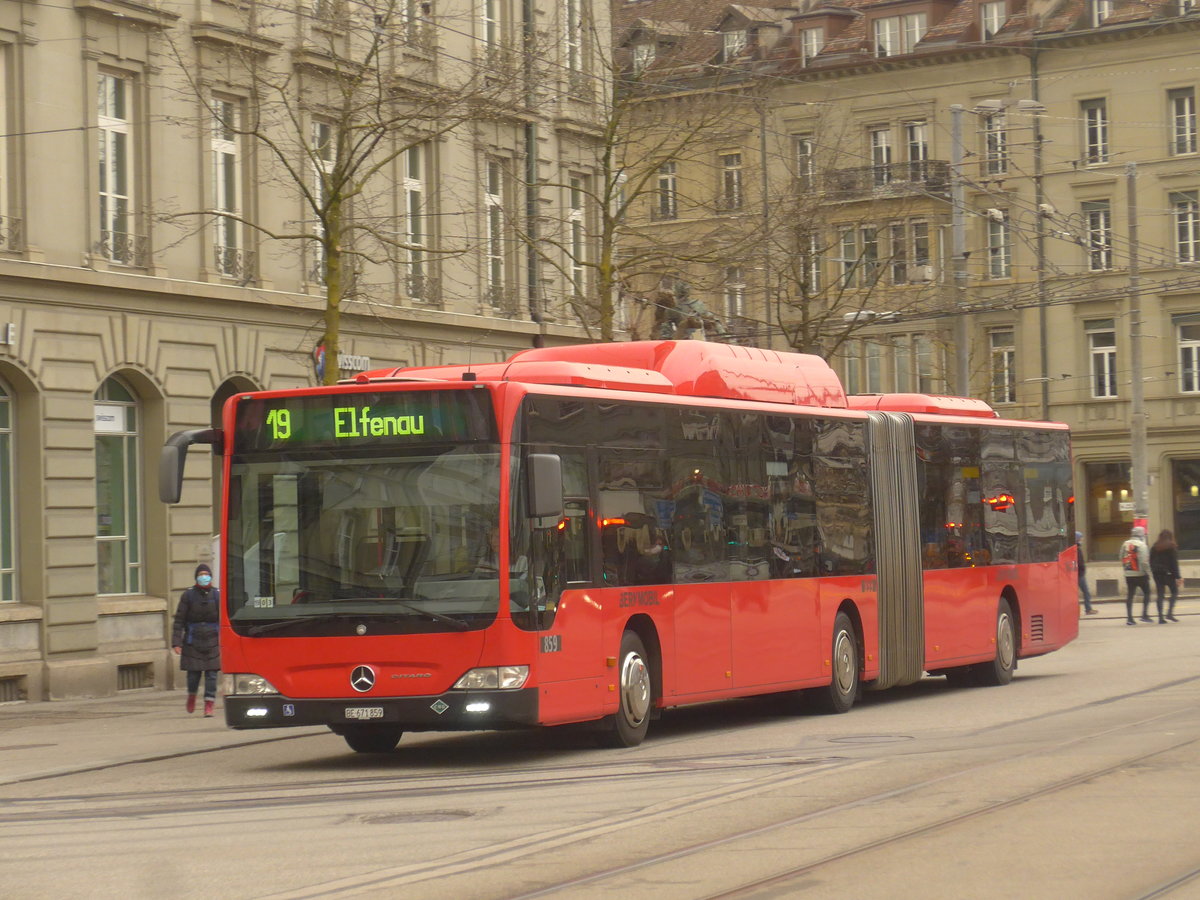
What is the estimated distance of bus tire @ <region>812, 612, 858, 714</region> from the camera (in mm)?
19953

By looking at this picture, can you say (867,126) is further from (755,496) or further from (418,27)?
(755,496)

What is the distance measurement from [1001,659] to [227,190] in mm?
12429

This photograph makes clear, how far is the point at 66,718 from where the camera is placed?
2270cm

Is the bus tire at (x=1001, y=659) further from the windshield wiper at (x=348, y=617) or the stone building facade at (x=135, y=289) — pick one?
the windshield wiper at (x=348, y=617)

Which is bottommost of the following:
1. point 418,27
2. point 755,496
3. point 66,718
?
point 66,718

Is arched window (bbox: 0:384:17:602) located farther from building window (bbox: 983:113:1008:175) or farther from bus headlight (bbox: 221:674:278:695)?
building window (bbox: 983:113:1008:175)

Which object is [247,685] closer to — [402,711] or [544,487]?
[402,711]

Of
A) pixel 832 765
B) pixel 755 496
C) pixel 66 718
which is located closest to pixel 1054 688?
pixel 755 496

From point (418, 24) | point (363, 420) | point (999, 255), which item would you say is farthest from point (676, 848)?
point (999, 255)

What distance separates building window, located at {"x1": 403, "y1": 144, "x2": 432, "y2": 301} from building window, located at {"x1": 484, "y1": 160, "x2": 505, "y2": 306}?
3.34 feet

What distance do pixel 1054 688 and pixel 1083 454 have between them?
3898cm

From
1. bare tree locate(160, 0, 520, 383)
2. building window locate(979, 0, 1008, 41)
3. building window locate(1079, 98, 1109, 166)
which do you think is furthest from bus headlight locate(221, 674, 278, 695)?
building window locate(979, 0, 1008, 41)

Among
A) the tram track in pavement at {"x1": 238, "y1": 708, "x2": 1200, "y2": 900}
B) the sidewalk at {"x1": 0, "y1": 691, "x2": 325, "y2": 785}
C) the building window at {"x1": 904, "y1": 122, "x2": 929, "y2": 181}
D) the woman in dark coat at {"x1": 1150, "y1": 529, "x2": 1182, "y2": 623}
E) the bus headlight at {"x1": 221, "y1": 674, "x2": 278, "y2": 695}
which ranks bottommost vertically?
the sidewalk at {"x1": 0, "y1": 691, "x2": 325, "y2": 785}

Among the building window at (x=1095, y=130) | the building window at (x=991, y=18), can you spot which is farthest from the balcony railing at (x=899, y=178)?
the building window at (x=991, y=18)
